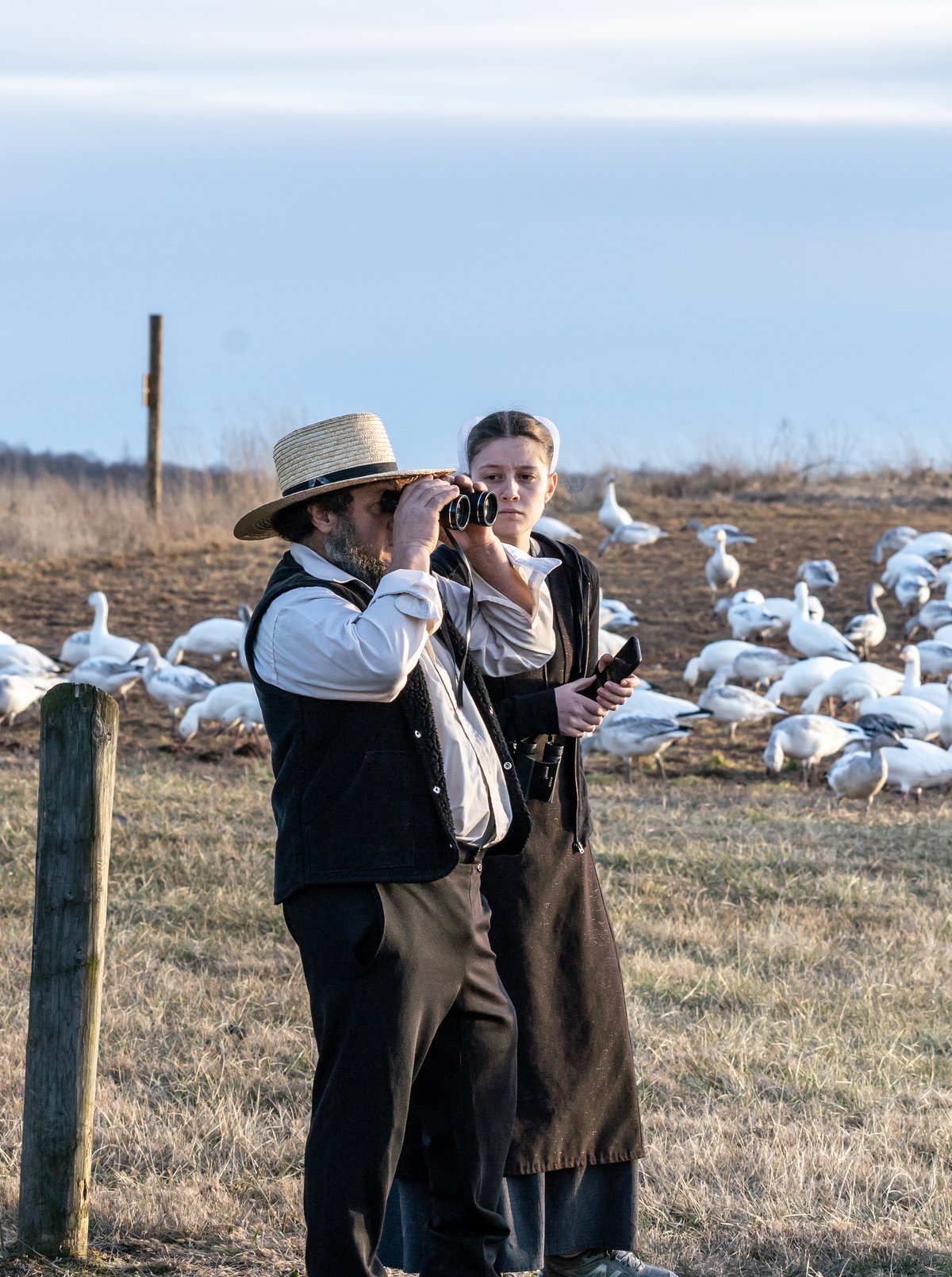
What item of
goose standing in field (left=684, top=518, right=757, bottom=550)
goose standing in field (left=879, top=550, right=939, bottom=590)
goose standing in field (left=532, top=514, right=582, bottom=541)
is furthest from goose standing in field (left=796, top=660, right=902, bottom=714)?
goose standing in field (left=532, top=514, right=582, bottom=541)

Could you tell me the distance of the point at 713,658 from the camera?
14.3 m

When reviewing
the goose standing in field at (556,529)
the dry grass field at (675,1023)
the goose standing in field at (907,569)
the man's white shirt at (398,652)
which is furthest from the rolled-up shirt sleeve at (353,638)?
the goose standing in field at (556,529)

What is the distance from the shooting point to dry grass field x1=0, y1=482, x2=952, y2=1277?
397cm

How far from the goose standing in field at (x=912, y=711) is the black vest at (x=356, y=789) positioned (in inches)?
382

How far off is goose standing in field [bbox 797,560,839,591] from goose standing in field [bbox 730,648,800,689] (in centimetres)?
409

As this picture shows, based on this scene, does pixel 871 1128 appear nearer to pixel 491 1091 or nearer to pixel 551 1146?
pixel 551 1146

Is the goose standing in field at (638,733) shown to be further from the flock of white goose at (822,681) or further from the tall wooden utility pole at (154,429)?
the tall wooden utility pole at (154,429)

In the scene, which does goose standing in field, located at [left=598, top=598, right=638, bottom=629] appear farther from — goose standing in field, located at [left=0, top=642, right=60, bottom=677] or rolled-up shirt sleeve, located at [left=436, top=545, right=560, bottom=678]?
rolled-up shirt sleeve, located at [left=436, top=545, right=560, bottom=678]

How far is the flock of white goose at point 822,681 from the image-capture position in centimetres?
1104

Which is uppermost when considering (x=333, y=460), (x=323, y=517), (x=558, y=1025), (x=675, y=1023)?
(x=333, y=460)

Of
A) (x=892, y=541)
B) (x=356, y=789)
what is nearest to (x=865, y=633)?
(x=892, y=541)

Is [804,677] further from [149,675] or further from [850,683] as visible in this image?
[149,675]

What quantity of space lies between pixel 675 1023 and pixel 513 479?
283 cm

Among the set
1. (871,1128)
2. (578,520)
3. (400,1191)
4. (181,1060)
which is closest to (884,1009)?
(871,1128)
